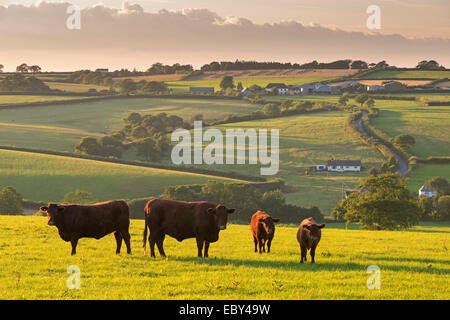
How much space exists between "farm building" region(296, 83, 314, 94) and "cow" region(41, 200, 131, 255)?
17805 centimetres

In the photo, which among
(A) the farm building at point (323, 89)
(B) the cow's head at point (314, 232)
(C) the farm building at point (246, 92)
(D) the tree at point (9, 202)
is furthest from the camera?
(C) the farm building at point (246, 92)

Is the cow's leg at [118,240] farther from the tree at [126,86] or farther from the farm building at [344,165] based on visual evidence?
the tree at [126,86]

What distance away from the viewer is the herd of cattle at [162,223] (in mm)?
18647

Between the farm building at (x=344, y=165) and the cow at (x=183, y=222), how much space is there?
85481 mm

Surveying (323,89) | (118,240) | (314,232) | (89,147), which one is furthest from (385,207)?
(323,89)

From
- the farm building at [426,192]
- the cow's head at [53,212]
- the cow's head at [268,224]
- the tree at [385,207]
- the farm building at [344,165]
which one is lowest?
the farm building at [426,192]

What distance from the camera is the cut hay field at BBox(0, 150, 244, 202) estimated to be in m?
72.0

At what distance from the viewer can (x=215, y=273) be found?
607 inches

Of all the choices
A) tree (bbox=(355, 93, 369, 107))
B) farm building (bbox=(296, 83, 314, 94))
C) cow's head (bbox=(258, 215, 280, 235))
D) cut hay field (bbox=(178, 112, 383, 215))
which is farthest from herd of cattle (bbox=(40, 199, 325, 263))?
farm building (bbox=(296, 83, 314, 94))

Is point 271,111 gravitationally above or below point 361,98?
below

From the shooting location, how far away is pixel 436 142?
118500mm

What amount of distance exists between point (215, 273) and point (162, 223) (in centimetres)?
435

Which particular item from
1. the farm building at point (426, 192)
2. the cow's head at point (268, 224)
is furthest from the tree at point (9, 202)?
the farm building at point (426, 192)

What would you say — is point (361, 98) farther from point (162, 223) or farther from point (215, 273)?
point (215, 273)
